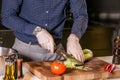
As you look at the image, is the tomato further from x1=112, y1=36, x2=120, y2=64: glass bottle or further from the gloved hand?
x1=112, y1=36, x2=120, y2=64: glass bottle

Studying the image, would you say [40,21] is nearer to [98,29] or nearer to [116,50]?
[116,50]

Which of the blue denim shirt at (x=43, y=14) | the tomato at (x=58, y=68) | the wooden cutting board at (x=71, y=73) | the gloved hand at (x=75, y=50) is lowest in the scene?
the wooden cutting board at (x=71, y=73)

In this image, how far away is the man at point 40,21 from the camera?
157cm

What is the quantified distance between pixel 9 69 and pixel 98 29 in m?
1.89

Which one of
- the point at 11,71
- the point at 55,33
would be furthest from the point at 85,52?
the point at 11,71

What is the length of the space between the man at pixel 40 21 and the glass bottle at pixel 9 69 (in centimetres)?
31

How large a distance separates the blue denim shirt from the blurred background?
0.67 meters

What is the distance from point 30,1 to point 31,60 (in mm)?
367

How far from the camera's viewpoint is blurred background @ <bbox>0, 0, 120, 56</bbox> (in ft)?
9.07

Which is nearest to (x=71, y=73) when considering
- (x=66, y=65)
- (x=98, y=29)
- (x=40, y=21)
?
(x=66, y=65)

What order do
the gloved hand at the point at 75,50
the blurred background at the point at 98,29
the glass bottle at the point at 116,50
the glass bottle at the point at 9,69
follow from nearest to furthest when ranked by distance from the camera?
1. the glass bottle at the point at 9,69
2. the gloved hand at the point at 75,50
3. the glass bottle at the point at 116,50
4. the blurred background at the point at 98,29

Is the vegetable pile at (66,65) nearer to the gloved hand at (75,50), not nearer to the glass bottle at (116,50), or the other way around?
the gloved hand at (75,50)

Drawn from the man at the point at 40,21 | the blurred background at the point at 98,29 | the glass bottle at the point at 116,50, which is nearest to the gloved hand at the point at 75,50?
the man at the point at 40,21

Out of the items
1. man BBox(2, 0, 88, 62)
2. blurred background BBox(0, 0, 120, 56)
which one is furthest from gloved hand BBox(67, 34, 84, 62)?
blurred background BBox(0, 0, 120, 56)
